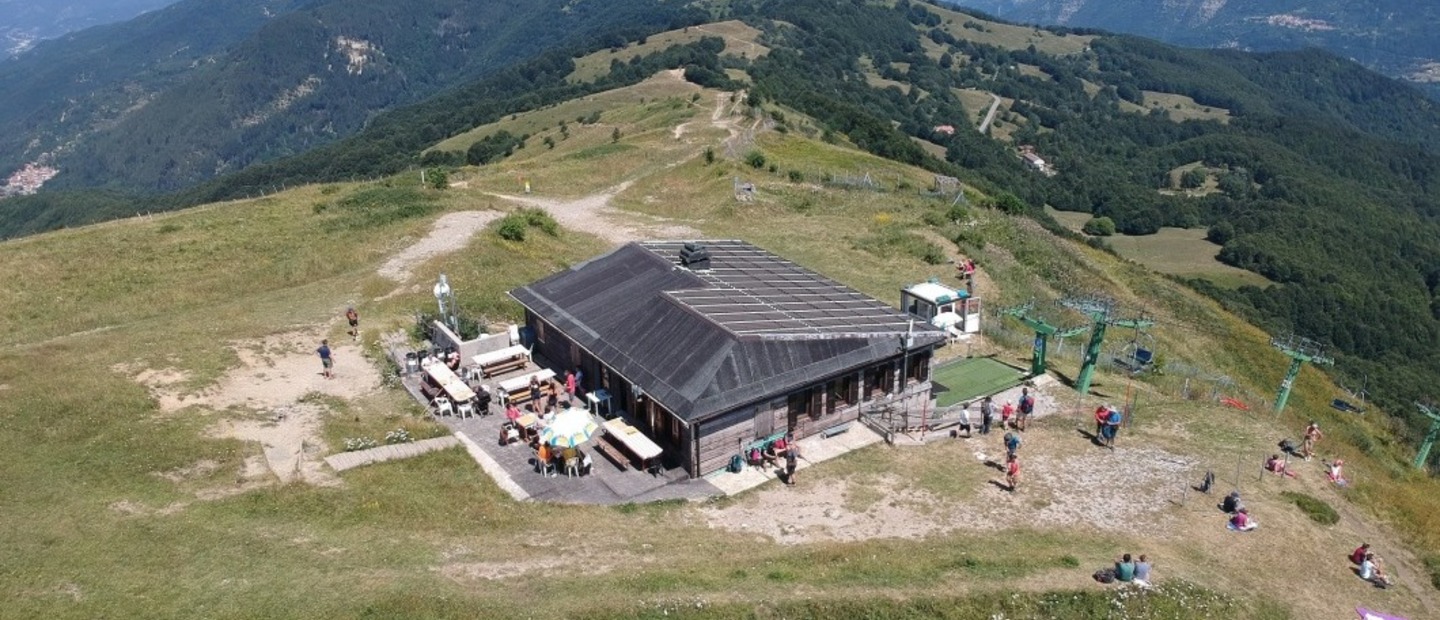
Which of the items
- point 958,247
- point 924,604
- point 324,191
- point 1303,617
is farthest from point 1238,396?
point 324,191

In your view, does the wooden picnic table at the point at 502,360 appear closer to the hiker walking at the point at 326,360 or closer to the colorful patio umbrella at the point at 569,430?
the hiker walking at the point at 326,360

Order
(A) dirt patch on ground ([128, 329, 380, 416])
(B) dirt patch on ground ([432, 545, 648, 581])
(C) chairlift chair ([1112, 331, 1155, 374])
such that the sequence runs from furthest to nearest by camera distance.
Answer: (C) chairlift chair ([1112, 331, 1155, 374])
(A) dirt patch on ground ([128, 329, 380, 416])
(B) dirt patch on ground ([432, 545, 648, 581])

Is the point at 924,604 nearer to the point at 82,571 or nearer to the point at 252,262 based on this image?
the point at 82,571

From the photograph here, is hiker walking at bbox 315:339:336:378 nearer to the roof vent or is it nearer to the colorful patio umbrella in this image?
the colorful patio umbrella

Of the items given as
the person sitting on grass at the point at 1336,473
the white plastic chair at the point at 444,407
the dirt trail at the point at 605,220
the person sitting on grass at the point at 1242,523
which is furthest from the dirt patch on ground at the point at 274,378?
the person sitting on grass at the point at 1336,473

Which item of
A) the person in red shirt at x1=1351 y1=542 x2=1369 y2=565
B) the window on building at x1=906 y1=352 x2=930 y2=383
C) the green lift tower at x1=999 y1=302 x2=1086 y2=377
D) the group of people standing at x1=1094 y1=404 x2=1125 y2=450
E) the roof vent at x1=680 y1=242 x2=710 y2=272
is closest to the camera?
the person in red shirt at x1=1351 y1=542 x2=1369 y2=565

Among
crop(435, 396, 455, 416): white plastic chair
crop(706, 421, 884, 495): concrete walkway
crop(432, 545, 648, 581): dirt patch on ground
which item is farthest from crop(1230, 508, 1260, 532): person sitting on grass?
crop(435, 396, 455, 416): white plastic chair
